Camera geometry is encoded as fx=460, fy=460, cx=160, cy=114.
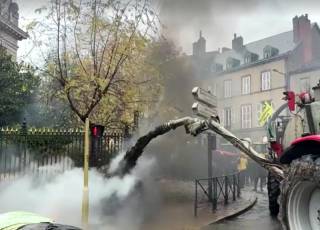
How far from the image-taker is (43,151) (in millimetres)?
11875

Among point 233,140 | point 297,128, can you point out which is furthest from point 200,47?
point 297,128

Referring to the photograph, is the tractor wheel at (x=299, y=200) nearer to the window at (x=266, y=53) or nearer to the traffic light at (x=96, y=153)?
the traffic light at (x=96, y=153)

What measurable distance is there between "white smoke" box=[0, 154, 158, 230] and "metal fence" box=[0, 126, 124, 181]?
0.46 metres

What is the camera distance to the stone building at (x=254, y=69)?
46.8 feet

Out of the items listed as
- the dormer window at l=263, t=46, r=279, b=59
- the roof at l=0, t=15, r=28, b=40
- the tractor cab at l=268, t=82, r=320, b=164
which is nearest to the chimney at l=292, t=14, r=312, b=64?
the dormer window at l=263, t=46, r=279, b=59

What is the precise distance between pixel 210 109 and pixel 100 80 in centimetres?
513

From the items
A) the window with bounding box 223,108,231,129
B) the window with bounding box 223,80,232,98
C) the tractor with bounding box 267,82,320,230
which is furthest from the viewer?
the window with bounding box 223,80,232,98

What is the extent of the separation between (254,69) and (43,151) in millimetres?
15732

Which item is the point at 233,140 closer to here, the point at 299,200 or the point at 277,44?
the point at 299,200

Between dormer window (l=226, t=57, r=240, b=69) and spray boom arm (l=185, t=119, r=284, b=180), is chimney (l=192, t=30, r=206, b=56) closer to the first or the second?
dormer window (l=226, t=57, r=240, b=69)

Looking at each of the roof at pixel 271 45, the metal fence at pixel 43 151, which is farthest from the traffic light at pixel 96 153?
the roof at pixel 271 45

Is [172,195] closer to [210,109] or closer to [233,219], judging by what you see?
[233,219]

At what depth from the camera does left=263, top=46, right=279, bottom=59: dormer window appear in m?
22.9

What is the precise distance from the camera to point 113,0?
13.1 m
